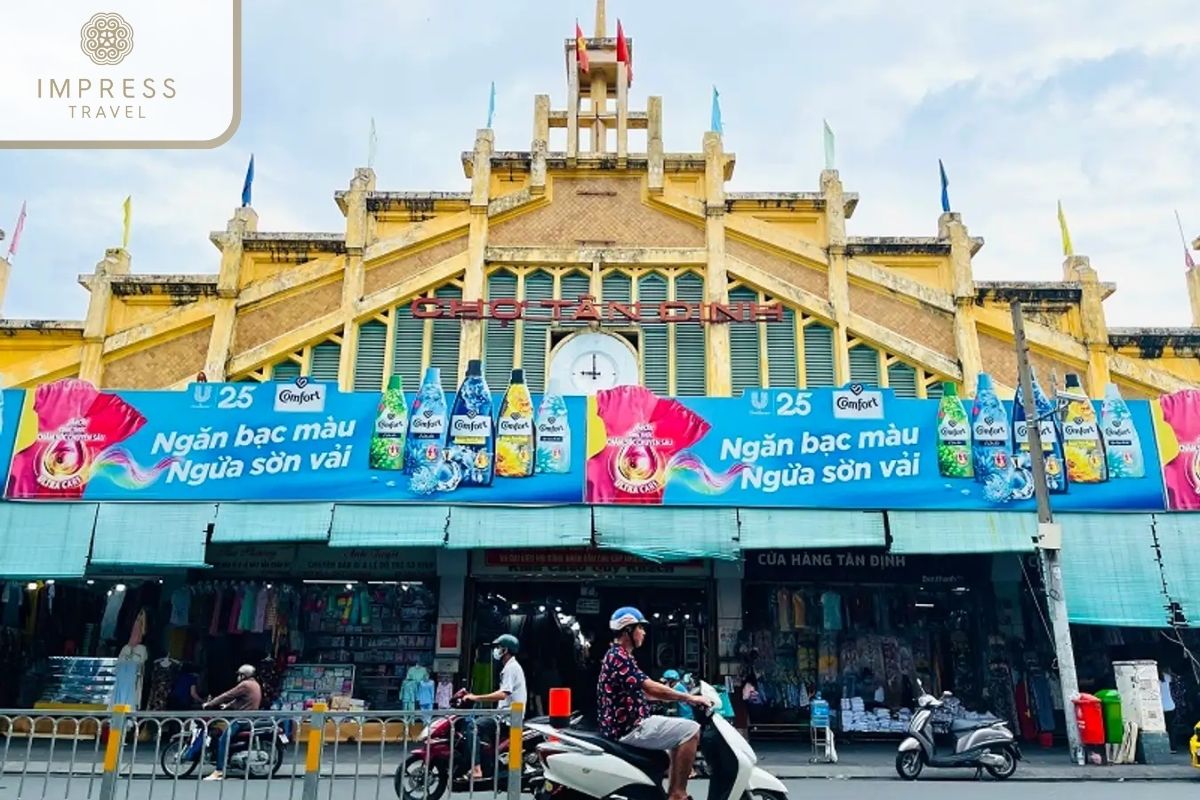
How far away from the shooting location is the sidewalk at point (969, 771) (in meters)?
12.0

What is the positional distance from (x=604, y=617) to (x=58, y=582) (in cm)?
982

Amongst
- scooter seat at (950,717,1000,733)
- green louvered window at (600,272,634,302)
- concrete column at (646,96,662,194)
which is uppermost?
concrete column at (646,96,662,194)

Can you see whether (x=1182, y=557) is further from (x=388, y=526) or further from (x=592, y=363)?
(x=388, y=526)

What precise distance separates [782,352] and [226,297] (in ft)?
34.2

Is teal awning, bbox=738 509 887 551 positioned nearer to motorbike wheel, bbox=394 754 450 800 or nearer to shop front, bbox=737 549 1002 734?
shop front, bbox=737 549 1002 734

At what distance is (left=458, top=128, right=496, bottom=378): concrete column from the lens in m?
16.9

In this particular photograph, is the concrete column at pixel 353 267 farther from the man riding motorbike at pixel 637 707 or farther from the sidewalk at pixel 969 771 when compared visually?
the man riding motorbike at pixel 637 707

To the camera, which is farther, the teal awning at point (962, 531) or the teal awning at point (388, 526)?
the teal awning at point (962, 531)

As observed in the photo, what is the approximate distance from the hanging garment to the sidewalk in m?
11.1

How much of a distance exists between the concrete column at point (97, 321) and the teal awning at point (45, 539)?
3.19 m

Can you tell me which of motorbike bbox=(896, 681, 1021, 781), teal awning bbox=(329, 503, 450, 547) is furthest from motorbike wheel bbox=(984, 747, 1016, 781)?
teal awning bbox=(329, 503, 450, 547)

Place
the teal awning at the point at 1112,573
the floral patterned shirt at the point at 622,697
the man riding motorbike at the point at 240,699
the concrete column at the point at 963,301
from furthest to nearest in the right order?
the concrete column at the point at 963,301 → the teal awning at the point at 1112,573 → the man riding motorbike at the point at 240,699 → the floral patterned shirt at the point at 622,697

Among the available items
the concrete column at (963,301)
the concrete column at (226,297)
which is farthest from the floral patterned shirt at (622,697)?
the concrete column at (226,297)

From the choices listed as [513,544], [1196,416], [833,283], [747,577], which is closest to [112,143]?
[513,544]
